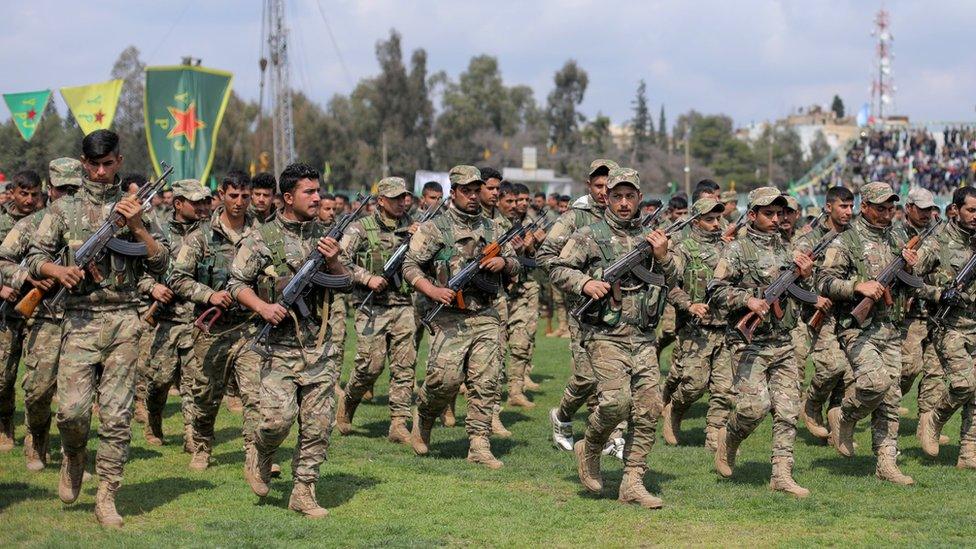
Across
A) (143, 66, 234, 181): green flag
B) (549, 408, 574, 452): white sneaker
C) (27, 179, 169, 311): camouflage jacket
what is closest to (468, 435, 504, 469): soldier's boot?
(549, 408, 574, 452): white sneaker

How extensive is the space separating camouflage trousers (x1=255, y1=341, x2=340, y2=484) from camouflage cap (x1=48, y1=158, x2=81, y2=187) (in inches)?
77.7

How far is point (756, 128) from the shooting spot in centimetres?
16550

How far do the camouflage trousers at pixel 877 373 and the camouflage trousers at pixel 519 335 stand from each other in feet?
16.4

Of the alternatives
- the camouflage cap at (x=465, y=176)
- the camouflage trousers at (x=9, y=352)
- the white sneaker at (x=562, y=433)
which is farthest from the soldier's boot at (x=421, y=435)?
the camouflage trousers at (x=9, y=352)

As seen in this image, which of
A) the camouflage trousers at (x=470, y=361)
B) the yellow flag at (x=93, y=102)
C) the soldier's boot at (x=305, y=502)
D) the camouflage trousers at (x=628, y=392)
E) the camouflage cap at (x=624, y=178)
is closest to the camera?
the soldier's boot at (x=305, y=502)

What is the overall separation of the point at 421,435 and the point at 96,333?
366 cm

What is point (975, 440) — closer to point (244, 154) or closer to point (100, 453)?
point (100, 453)

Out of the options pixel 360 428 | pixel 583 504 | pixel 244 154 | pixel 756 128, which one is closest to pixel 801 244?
pixel 583 504

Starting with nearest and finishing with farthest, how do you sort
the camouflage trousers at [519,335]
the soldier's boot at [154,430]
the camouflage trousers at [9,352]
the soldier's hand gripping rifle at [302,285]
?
the soldier's hand gripping rifle at [302,285] → the camouflage trousers at [9,352] → the soldier's boot at [154,430] → the camouflage trousers at [519,335]

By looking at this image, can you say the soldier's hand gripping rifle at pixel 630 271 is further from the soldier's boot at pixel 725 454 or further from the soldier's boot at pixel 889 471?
the soldier's boot at pixel 889 471

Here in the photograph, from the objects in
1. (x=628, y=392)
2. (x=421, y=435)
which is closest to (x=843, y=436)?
(x=628, y=392)

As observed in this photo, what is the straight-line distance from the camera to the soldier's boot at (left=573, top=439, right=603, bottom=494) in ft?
29.1

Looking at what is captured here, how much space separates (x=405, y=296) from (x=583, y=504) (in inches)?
155

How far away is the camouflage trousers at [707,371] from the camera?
36.9 feet
